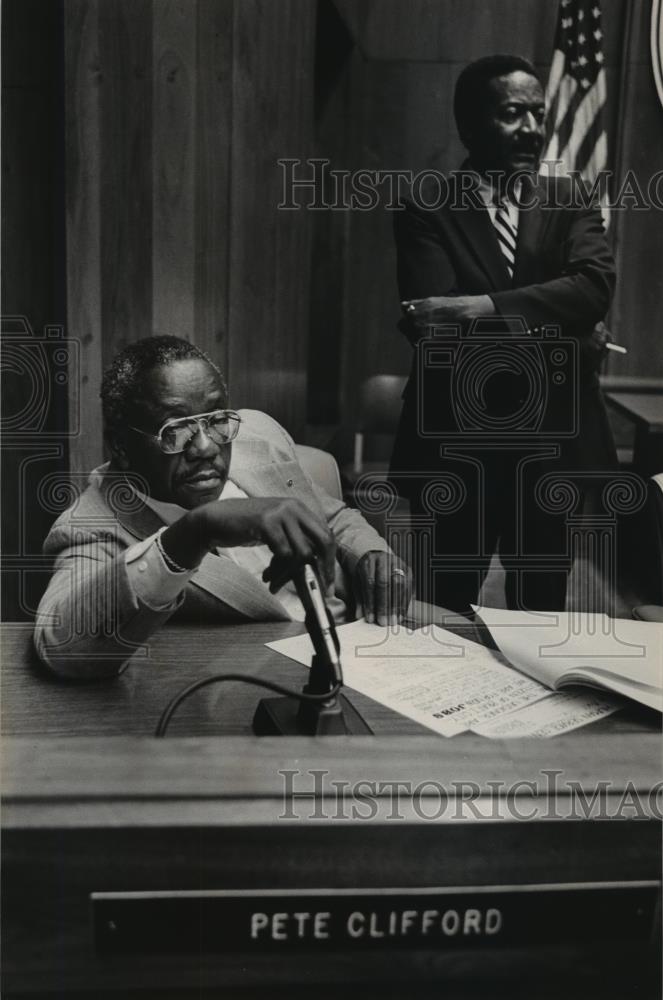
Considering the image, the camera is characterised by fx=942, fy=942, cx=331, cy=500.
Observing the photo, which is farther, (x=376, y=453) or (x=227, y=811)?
(x=376, y=453)

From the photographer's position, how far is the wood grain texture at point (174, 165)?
145cm

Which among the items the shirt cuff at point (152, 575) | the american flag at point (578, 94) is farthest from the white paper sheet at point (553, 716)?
the american flag at point (578, 94)

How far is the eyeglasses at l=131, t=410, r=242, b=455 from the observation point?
4.66ft

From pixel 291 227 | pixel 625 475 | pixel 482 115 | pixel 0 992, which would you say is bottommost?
pixel 0 992

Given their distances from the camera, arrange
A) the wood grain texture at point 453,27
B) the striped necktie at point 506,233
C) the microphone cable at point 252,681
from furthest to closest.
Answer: the striped necktie at point 506,233, the wood grain texture at point 453,27, the microphone cable at point 252,681

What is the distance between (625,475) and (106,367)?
3.08ft

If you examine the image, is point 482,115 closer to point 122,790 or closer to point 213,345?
point 213,345

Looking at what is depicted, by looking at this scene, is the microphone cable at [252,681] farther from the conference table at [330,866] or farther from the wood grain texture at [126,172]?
the wood grain texture at [126,172]

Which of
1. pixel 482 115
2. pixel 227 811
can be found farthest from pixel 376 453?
pixel 227 811

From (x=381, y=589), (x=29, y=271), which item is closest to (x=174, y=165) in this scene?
(x=29, y=271)

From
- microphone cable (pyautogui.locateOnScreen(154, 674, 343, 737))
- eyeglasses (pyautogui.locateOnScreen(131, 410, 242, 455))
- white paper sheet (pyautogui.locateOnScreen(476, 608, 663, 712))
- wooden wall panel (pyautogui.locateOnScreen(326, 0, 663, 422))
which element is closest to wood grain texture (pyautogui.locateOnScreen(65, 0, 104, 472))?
eyeglasses (pyautogui.locateOnScreen(131, 410, 242, 455))

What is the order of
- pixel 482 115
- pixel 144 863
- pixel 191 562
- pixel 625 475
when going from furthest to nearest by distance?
1. pixel 625 475
2. pixel 482 115
3. pixel 191 562
4. pixel 144 863

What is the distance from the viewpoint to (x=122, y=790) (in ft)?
2.97

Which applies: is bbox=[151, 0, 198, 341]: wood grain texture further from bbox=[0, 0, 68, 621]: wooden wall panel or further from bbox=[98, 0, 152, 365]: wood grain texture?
bbox=[0, 0, 68, 621]: wooden wall panel
